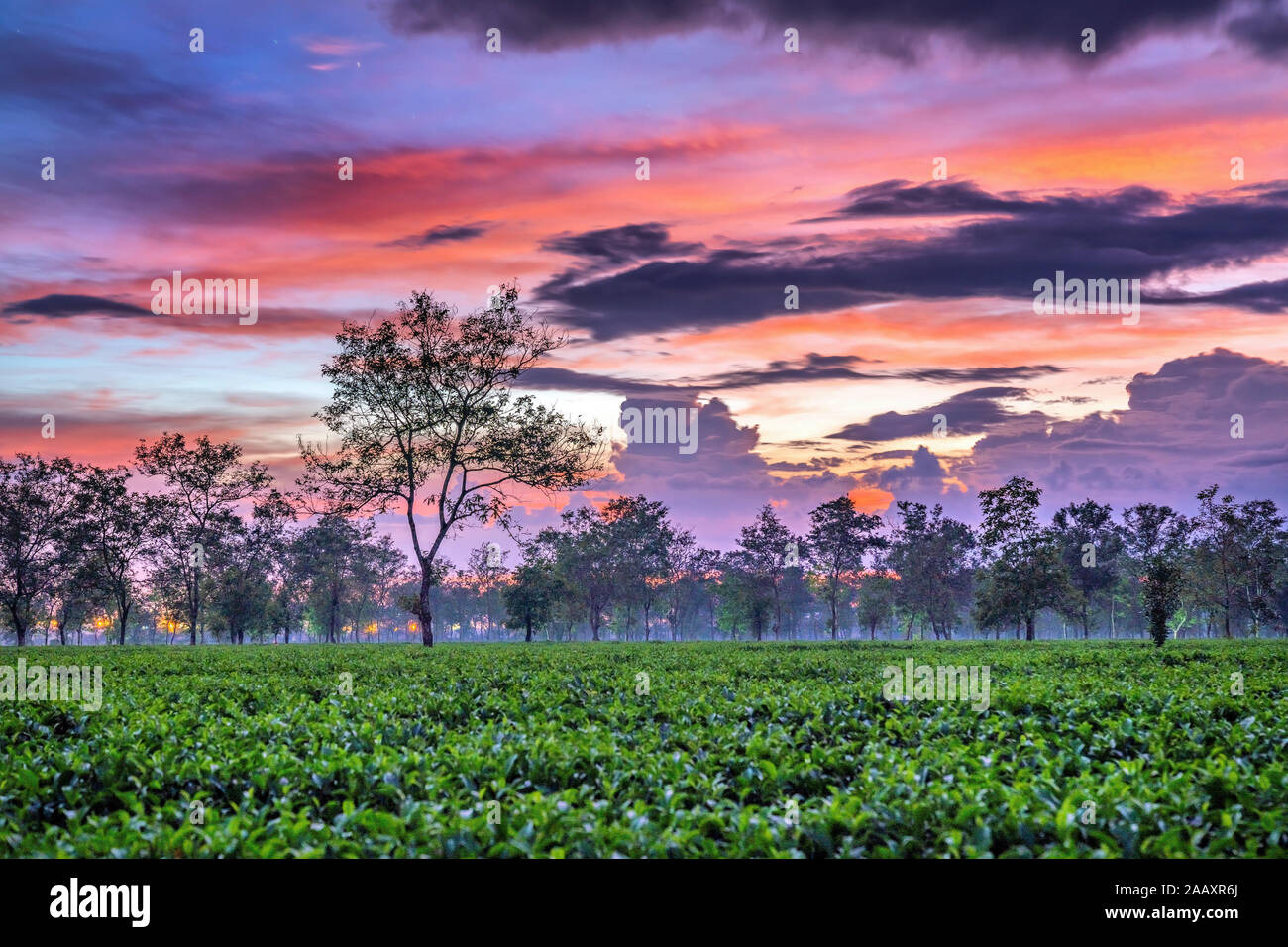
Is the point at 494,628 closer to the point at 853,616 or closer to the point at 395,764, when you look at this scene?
the point at 853,616

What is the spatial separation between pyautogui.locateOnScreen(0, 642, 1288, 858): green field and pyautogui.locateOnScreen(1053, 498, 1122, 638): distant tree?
7290 centimetres

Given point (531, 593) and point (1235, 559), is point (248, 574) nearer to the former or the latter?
point (531, 593)

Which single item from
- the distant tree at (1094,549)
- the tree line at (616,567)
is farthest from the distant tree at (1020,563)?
the distant tree at (1094,549)

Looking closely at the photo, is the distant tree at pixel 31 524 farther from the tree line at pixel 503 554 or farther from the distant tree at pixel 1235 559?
the distant tree at pixel 1235 559

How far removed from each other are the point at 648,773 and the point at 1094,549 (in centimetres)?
8683

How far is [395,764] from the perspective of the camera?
7891mm

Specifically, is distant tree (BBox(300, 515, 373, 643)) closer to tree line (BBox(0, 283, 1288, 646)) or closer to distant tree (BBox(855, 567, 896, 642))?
tree line (BBox(0, 283, 1288, 646))

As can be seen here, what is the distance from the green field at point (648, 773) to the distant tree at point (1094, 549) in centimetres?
7290

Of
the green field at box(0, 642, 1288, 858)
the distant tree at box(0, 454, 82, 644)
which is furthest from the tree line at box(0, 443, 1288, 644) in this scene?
the green field at box(0, 642, 1288, 858)

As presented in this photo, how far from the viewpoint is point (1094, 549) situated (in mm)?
82938

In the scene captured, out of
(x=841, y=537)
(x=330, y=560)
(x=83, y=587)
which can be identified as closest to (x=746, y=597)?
(x=841, y=537)

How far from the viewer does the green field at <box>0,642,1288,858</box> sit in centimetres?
609
